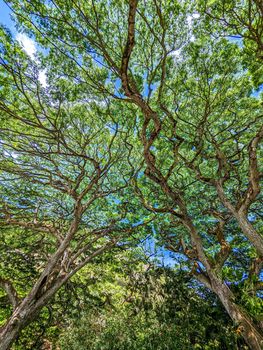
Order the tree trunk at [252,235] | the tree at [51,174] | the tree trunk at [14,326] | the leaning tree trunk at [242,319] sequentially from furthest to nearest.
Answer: the tree at [51,174] → the tree trunk at [252,235] → the tree trunk at [14,326] → the leaning tree trunk at [242,319]

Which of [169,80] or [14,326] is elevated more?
[169,80]

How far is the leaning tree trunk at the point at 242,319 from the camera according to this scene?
11.7ft

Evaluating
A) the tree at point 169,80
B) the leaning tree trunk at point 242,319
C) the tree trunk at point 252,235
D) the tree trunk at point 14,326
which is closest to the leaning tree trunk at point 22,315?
the tree trunk at point 14,326

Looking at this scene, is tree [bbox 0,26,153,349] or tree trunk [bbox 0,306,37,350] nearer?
Result: tree trunk [bbox 0,306,37,350]

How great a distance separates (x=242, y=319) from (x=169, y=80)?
6.04 meters

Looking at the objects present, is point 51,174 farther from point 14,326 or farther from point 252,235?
point 252,235

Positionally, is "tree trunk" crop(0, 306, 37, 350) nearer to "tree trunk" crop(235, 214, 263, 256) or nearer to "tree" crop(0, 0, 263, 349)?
"tree" crop(0, 0, 263, 349)

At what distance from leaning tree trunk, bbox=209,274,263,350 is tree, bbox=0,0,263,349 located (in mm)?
17

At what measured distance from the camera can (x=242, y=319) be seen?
3.82 metres

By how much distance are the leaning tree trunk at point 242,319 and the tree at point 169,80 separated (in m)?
0.02

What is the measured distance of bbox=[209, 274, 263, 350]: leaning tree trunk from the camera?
11.7ft

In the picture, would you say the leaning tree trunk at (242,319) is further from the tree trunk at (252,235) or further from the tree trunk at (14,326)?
the tree trunk at (14,326)

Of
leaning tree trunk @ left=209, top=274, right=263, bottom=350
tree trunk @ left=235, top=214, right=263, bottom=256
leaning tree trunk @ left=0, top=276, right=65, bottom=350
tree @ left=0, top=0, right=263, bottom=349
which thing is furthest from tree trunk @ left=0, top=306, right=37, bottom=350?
tree trunk @ left=235, top=214, right=263, bottom=256

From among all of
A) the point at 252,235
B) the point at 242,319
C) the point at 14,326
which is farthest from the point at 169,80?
the point at 14,326
